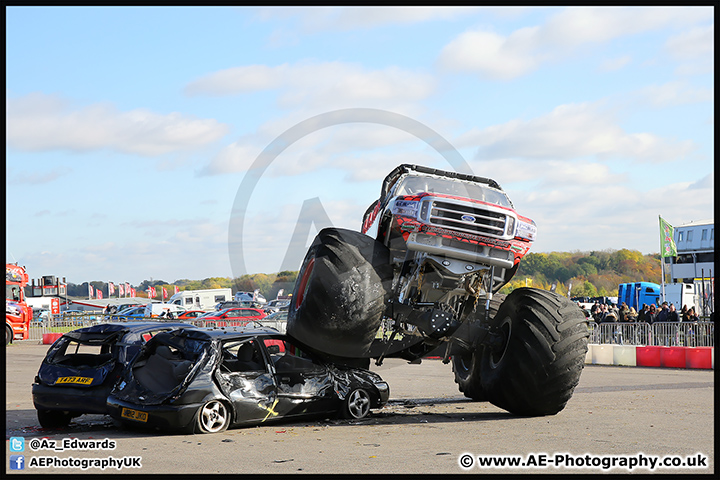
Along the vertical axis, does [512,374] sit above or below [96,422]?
above

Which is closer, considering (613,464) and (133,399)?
(613,464)

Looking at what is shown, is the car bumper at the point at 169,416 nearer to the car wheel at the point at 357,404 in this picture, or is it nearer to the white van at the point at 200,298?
the car wheel at the point at 357,404

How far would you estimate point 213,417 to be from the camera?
963 centimetres

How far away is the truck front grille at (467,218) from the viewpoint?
10359 millimetres

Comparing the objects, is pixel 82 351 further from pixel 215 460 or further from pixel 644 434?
pixel 644 434

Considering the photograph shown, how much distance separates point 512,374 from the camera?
36.1 feet

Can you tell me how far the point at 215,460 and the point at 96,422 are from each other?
4.03 m

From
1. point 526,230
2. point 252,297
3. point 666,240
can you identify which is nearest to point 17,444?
point 526,230

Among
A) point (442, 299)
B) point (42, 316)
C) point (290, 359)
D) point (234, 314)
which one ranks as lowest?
point (42, 316)

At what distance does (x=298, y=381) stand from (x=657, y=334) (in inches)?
699

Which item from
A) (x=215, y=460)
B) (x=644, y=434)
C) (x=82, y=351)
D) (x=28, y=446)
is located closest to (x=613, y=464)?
(x=644, y=434)

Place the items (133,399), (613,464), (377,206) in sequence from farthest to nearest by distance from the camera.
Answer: (377,206), (133,399), (613,464)

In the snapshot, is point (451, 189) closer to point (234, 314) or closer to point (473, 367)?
point (473, 367)

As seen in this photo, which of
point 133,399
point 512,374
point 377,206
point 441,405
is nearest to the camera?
point 133,399
